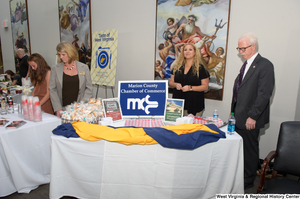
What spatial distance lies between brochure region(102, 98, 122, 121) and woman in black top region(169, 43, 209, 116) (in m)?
0.93

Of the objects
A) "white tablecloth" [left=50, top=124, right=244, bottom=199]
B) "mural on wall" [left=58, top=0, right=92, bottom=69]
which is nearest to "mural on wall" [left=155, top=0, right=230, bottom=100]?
"white tablecloth" [left=50, top=124, right=244, bottom=199]

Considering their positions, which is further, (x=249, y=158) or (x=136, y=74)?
(x=136, y=74)

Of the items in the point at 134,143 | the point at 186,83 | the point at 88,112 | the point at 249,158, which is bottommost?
the point at 249,158

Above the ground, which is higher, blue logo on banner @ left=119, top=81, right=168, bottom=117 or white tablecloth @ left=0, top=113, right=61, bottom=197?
blue logo on banner @ left=119, top=81, right=168, bottom=117

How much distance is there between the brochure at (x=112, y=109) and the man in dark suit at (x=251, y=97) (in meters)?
1.28

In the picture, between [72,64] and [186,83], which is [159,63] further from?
[72,64]

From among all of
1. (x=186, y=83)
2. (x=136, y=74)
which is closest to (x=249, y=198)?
(x=186, y=83)

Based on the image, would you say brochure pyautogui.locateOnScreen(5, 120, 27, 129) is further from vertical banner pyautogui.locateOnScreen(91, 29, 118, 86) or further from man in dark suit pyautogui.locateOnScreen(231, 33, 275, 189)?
man in dark suit pyautogui.locateOnScreen(231, 33, 275, 189)

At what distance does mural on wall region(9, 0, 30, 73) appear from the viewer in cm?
665

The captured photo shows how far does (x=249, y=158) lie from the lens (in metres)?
2.19

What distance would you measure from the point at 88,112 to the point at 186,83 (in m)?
1.37

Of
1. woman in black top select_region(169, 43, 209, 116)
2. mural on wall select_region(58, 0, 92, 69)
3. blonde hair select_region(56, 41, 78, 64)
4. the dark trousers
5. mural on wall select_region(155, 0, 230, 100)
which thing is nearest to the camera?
the dark trousers

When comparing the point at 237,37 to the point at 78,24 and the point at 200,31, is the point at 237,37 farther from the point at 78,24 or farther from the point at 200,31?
the point at 78,24

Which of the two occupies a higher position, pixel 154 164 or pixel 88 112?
pixel 88 112
